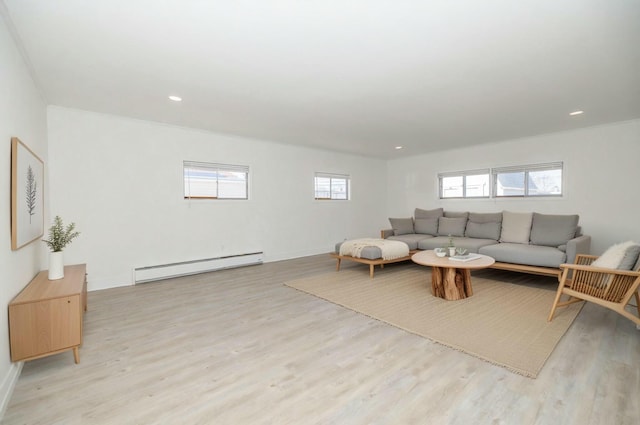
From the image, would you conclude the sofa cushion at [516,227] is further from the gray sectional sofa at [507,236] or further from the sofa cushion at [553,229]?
the sofa cushion at [553,229]

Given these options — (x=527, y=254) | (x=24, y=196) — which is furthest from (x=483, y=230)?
(x=24, y=196)

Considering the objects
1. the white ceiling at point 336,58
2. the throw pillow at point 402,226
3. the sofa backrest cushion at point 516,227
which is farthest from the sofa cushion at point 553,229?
the throw pillow at point 402,226

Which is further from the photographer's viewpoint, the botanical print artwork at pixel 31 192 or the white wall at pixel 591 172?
the white wall at pixel 591 172

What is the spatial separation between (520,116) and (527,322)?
295 cm

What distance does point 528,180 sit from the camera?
18.6 feet

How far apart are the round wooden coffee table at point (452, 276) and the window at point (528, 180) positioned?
117 inches

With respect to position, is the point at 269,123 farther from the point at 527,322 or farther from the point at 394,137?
the point at 527,322

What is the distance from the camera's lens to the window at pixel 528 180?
5.34 m

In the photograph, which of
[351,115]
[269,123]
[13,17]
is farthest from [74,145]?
[351,115]

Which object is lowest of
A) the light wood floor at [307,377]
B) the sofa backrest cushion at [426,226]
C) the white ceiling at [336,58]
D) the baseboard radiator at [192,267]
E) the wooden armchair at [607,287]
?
the light wood floor at [307,377]

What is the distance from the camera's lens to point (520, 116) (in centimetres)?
416

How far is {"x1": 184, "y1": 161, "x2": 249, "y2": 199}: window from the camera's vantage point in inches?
190

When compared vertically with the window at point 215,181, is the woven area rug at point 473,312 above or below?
below

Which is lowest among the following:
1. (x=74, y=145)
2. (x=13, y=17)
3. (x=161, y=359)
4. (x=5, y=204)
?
(x=161, y=359)
